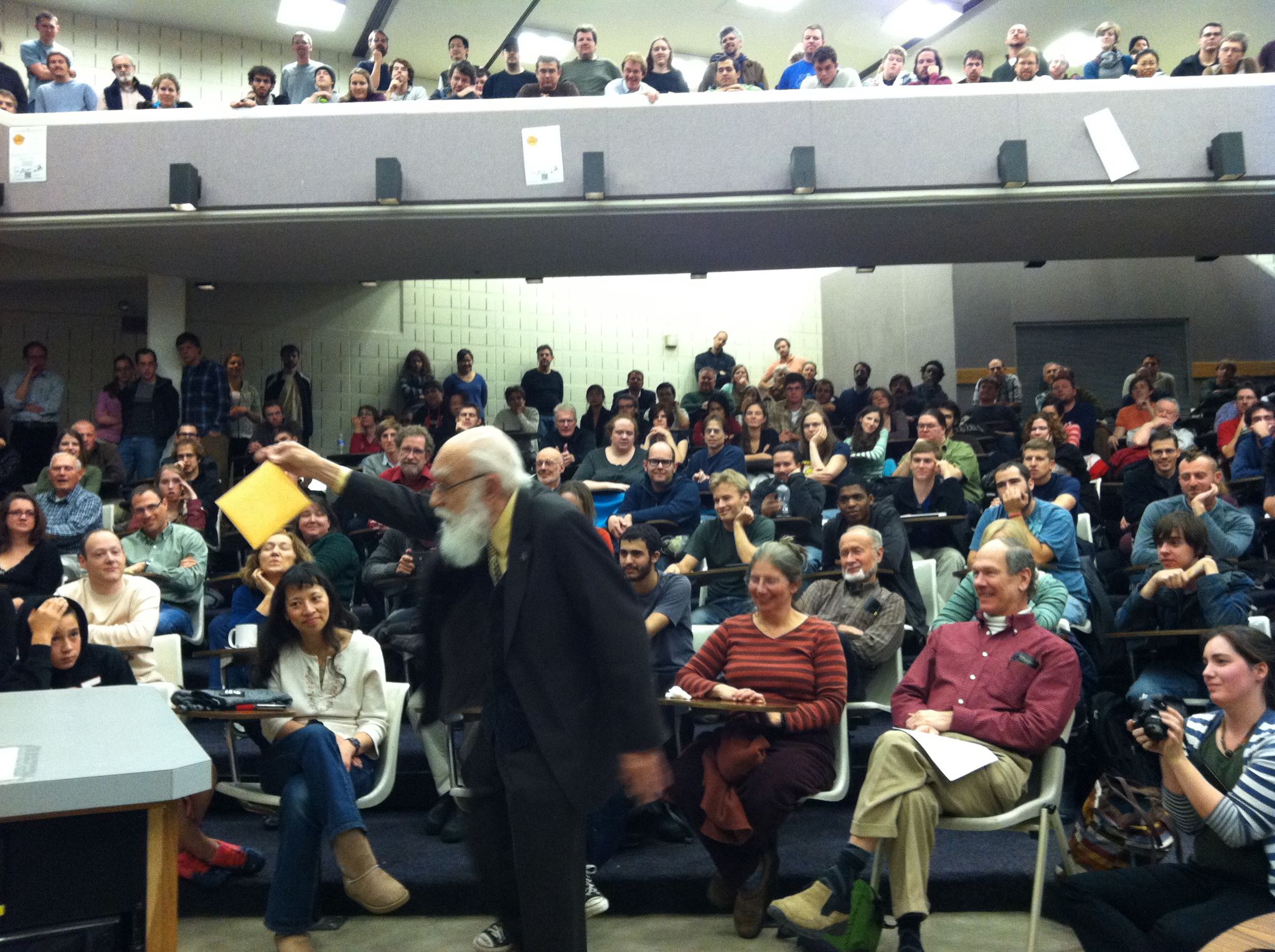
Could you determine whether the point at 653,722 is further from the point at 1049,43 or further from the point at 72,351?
the point at 1049,43

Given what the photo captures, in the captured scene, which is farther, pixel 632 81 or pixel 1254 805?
pixel 632 81

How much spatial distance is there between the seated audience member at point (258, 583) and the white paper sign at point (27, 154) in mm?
3841

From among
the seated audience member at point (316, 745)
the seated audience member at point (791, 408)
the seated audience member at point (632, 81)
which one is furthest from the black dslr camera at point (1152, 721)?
the seated audience member at point (791, 408)

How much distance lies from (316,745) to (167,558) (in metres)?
2.24

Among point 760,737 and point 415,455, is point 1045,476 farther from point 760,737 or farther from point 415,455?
point 415,455

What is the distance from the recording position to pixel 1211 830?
8.27ft

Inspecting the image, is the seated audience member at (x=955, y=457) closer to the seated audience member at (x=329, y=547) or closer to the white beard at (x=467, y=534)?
the seated audience member at (x=329, y=547)

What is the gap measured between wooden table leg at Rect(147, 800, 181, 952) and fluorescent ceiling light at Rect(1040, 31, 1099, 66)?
10749mm

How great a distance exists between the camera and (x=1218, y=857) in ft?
8.22

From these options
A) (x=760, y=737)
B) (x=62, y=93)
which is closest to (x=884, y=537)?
(x=760, y=737)

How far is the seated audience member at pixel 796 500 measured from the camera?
5297 millimetres

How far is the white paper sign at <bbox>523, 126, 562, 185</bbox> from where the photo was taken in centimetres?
688

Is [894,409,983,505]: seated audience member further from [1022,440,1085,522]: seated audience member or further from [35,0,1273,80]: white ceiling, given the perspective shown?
[35,0,1273,80]: white ceiling

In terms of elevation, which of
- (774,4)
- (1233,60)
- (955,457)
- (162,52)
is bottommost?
(955,457)
